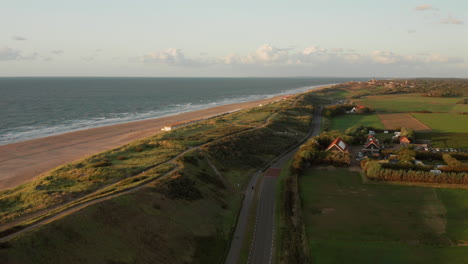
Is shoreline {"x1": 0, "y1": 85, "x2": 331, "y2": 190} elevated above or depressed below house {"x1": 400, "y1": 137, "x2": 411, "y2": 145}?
below

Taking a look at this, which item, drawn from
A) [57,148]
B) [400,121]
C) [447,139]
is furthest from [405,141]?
[57,148]

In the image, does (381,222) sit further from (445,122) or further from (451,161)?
(445,122)

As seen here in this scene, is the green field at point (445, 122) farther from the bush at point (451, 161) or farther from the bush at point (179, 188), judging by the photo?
the bush at point (179, 188)

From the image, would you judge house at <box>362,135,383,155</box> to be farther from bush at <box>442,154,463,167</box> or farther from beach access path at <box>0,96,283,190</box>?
beach access path at <box>0,96,283,190</box>

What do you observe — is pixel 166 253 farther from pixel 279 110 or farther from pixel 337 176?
pixel 279 110

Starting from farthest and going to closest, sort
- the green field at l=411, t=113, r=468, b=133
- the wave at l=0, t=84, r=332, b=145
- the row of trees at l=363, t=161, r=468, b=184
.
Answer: the green field at l=411, t=113, r=468, b=133, the wave at l=0, t=84, r=332, b=145, the row of trees at l=363, t=161, r=468, b=184

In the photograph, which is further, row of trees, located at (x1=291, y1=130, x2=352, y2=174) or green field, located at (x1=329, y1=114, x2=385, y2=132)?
green field, located at (x1=329, y1=114, x2=385, y2=132)

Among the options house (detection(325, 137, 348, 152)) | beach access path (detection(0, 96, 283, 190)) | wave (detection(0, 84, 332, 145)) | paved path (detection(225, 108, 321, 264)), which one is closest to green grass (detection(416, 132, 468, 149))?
house (detection(325, 137, 348, 152))

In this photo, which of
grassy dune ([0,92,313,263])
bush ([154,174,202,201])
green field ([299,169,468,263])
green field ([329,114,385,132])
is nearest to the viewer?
grassy dune ([0,92,313,263])
